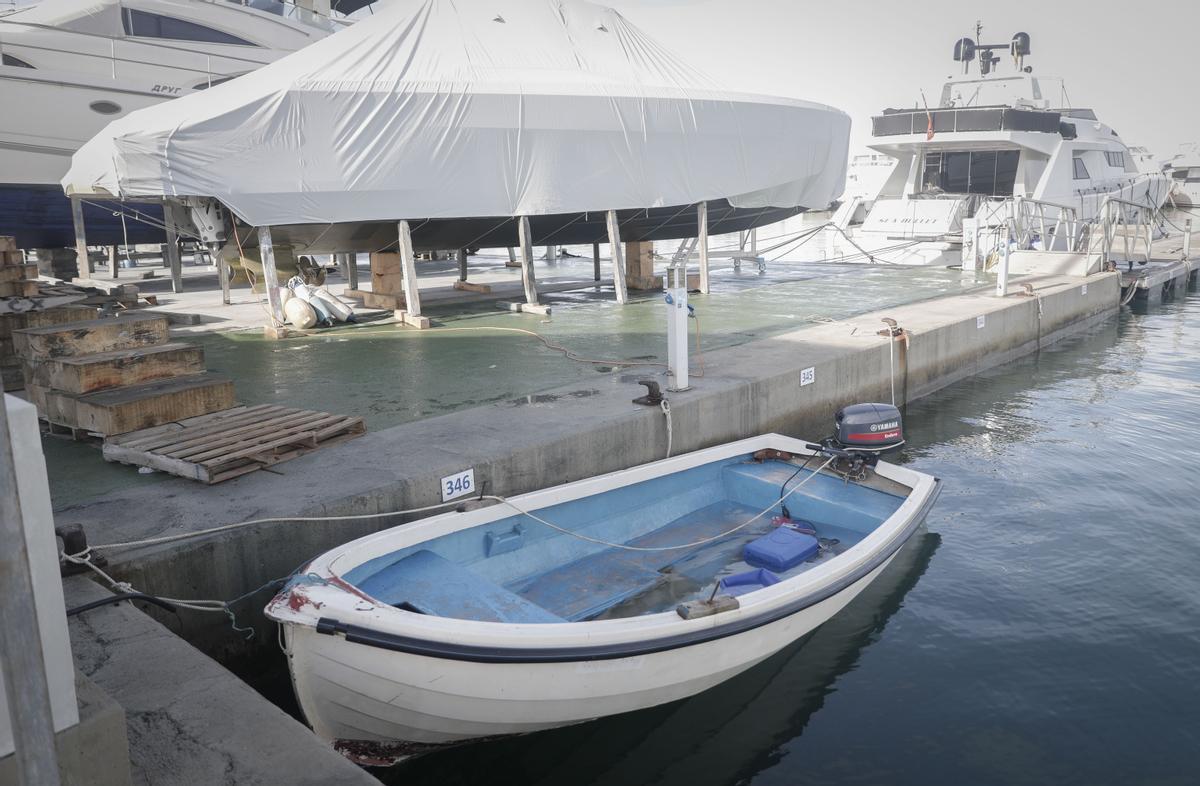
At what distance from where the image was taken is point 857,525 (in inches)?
269

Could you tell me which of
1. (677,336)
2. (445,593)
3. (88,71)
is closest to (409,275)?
(677,336)

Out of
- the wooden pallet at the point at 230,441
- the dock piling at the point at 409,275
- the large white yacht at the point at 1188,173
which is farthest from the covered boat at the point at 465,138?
the large white yacht at the point at 1188,173

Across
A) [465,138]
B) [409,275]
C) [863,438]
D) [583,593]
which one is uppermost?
[465,138]

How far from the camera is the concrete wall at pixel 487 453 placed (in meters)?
5.01

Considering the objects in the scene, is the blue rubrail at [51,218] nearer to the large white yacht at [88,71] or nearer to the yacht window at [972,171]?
the large white yacht at [88,71]

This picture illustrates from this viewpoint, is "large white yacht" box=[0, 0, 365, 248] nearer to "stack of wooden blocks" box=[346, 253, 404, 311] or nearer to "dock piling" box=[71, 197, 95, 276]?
"dock piling" box=[71, 197, 95, 276]

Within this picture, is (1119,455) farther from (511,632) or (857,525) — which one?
(511,632)

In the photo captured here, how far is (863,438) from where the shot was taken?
730cm

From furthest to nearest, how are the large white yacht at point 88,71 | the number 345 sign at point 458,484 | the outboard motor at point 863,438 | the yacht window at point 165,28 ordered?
1. the yacht window at point 165,28
2. the large white yacht at point 88,71
3. the outboard motor at point 863,438
4. the number 345 sign at point 458,484

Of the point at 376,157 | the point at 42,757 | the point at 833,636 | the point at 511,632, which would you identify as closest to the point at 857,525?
the point at 833,636

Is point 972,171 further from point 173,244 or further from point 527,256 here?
point 173,244

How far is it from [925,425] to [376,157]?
805 centimetres

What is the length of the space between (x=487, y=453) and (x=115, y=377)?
309cm

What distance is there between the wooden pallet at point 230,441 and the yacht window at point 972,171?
85.2ft
